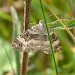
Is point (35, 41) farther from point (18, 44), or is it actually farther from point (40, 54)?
point (40, 54)

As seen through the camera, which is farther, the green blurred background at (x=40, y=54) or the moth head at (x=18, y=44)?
the green blurred background at (x=40, y=54)

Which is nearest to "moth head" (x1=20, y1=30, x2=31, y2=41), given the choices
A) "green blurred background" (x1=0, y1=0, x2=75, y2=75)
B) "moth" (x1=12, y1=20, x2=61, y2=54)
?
"moth" (x1=12, y1=20, x2=61, y2=54)

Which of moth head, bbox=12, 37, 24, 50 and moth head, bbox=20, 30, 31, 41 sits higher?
moth head, bbox=20, 30, 31, 41

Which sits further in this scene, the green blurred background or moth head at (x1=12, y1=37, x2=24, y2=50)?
the green blurred background

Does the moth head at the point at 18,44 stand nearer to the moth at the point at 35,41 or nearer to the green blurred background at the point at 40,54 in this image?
the moth at the point at 35,41

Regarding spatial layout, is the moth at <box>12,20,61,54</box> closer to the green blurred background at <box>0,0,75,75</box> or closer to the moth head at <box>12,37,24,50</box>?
the moth head at <box>12,37,24,50</box>

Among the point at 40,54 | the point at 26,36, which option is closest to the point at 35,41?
the point at 26,36

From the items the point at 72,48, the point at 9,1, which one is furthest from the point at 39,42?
the point at 9,1

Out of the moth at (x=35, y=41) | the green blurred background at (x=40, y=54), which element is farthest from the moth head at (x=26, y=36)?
the green blurred background at (x=40, y=54)
